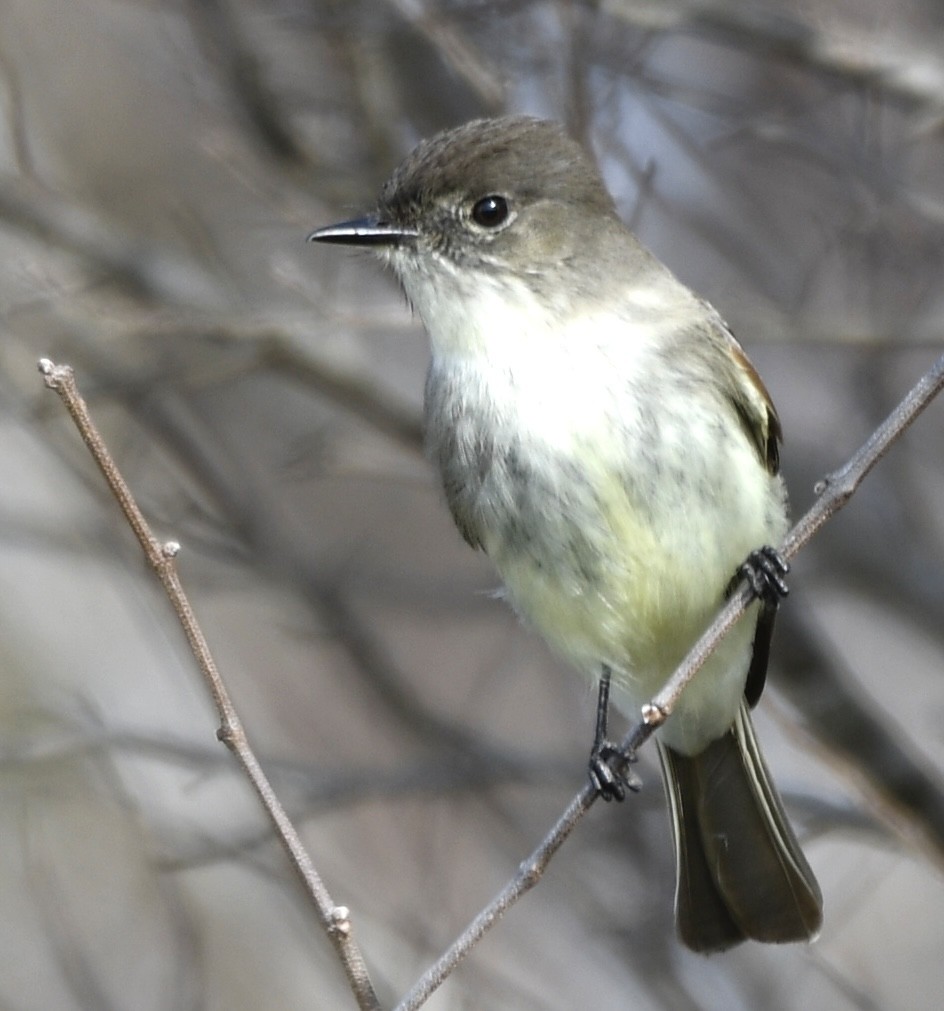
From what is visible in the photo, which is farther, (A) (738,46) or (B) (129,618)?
(B) (129,618)

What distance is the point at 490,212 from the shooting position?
411cm

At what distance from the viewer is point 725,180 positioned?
6012 millimetres

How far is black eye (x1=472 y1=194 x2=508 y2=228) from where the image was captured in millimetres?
4094

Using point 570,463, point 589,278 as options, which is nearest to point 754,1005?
point 570,463

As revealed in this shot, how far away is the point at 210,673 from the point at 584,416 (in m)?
1.35

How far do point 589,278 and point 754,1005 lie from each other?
6.57 ft

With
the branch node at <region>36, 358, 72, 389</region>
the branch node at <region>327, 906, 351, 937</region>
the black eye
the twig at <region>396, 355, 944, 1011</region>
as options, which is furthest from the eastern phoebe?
the branch node at <region>36, 358, 72, 389</region>

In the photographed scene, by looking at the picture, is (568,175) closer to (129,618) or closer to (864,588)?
(864,588)

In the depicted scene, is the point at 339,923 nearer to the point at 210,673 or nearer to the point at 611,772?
the point at 210,673

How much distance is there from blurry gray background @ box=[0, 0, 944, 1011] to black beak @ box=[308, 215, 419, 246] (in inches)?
33.1

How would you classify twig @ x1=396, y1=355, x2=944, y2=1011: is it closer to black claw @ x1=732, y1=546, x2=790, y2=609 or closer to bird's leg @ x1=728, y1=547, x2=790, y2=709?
bird's leg @ x1=728, y1=547, x2=790, y2=709

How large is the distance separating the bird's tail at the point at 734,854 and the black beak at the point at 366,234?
155 cm

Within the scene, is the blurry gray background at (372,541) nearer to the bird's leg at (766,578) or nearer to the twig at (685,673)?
the bird's leg at (766,578)

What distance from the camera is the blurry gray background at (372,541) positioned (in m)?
4.98
